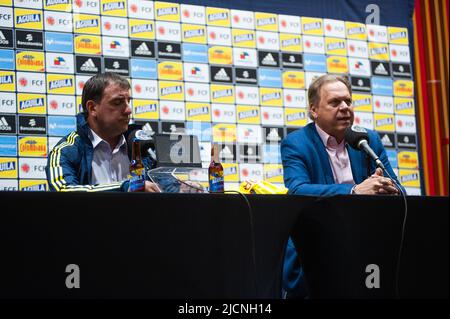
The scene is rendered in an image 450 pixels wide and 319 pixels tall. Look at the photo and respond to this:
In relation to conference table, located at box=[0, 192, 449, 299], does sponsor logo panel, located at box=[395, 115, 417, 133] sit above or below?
above

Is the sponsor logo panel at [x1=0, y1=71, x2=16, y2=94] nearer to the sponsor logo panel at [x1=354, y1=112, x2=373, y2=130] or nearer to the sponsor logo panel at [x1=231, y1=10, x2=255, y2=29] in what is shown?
the sponsor logo panel at [x1=231, y1=10, x2=255, y2=29]

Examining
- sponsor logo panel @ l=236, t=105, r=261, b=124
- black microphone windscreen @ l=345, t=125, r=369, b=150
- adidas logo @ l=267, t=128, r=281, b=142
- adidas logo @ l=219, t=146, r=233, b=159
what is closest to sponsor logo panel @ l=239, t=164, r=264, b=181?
adidas logo @ l=219, t=146, r=233, b=159

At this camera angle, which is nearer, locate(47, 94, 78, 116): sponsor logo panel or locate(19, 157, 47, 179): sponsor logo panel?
locate(19, 157, 47, 179): sponsor logo panel

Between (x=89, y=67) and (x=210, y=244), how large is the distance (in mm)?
Result: 2931

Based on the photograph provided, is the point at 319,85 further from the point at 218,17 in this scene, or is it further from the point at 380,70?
the point at 380,70

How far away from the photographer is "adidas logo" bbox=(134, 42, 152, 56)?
16.1 ft

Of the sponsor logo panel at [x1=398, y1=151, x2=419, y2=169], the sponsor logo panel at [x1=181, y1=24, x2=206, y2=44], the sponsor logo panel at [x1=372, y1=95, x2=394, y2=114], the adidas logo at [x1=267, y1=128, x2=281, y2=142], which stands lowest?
the sponsor logo panel at [x1=398, y1=151, x2=419, y2=169]

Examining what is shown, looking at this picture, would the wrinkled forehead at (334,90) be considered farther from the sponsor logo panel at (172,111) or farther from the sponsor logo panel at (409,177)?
the sponsor logo panel at (409,177)

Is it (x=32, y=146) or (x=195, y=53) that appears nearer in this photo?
(x=32, y=146)

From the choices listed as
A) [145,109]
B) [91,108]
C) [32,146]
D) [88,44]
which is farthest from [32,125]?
[91,108]

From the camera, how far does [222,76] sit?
16.8 feet

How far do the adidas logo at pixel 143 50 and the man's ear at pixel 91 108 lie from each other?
74.4 inches

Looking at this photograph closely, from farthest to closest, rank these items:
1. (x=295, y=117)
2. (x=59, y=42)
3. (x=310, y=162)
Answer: (x=295, y=117), (x=59, y=42), (x=310, y=162)
